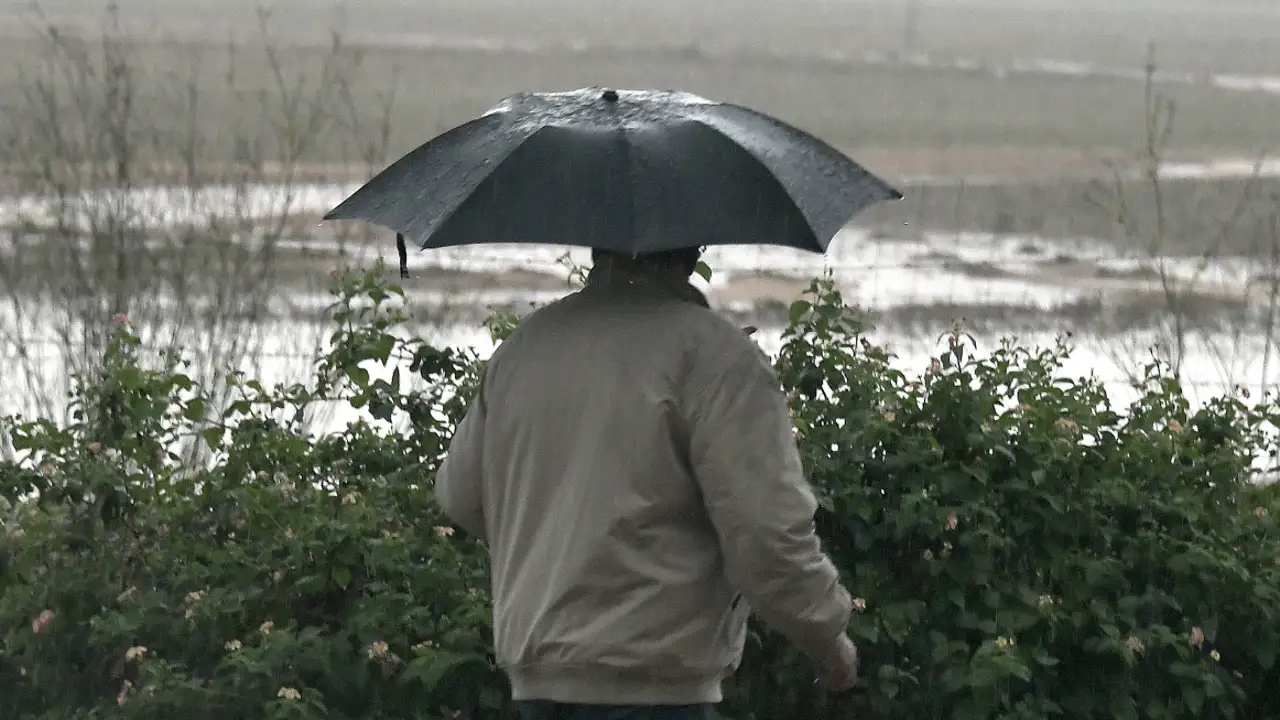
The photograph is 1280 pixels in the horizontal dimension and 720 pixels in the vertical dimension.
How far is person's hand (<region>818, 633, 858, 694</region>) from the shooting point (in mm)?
3020

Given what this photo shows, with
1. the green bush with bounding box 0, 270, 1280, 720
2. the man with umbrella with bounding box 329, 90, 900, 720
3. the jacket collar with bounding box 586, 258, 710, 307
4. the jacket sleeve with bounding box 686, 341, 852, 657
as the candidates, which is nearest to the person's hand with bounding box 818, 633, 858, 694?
the man with umbrella with bounding box 329, 90, 900, 720

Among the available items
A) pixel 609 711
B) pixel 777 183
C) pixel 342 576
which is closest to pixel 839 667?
pixel 609 711

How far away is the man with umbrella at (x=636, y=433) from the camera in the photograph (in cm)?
286

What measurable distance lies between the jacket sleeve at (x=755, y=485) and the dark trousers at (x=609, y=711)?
22 cm

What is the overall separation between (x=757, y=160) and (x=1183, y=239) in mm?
12354

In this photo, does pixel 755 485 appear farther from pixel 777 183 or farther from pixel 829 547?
pixel 829 547

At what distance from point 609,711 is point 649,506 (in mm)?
339

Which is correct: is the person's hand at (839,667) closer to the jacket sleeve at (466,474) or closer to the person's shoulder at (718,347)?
the person's shoulder at (718,347)

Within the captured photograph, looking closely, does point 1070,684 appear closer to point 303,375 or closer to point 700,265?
point 700,265

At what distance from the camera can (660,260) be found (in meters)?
3.01

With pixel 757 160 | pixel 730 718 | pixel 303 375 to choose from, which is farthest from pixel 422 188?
pixel 303 375

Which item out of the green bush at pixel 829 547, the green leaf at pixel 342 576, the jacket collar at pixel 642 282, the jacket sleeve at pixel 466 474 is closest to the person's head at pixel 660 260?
the jacket collar at pixel 642 282

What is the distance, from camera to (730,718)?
4.37m

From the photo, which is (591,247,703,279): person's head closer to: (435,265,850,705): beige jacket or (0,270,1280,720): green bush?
(435,265,850,705): beige jacket
